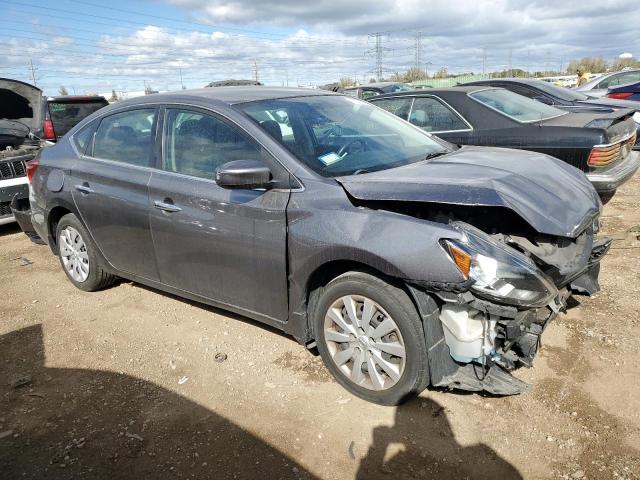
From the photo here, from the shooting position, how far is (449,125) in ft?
19.9

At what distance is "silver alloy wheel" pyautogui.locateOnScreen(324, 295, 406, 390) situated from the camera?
2686mm

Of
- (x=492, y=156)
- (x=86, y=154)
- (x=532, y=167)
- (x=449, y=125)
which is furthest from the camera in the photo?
(x=449, y=125)

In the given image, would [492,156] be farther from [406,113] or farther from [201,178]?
[406,113]

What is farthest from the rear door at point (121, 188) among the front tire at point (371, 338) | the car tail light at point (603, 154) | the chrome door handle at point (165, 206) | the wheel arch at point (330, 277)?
the car tail light at point (603, 154)

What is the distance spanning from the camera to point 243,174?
9.24ft

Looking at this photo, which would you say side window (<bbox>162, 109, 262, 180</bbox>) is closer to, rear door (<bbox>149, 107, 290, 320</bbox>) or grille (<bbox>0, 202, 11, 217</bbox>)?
rear door (<bbox>149, 107, 290, 320</bbox>)

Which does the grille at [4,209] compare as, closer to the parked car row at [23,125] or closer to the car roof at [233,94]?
the parked car row at [23,125]

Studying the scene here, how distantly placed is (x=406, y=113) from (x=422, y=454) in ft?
16.1

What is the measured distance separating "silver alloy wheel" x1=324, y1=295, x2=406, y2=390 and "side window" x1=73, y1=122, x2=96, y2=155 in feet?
9.24

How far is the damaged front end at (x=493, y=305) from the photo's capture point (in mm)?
2393

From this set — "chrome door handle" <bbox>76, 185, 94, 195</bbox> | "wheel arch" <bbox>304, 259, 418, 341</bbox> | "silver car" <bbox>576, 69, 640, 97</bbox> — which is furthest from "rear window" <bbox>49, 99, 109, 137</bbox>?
"silver car" <bbox>576, 69, 640, 97</bbox>

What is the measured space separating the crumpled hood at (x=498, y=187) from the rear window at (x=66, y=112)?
849 centimetres

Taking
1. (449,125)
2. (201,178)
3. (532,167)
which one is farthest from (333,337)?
(449,125)

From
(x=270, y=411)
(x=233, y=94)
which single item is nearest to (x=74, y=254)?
(x=233, y=94)
